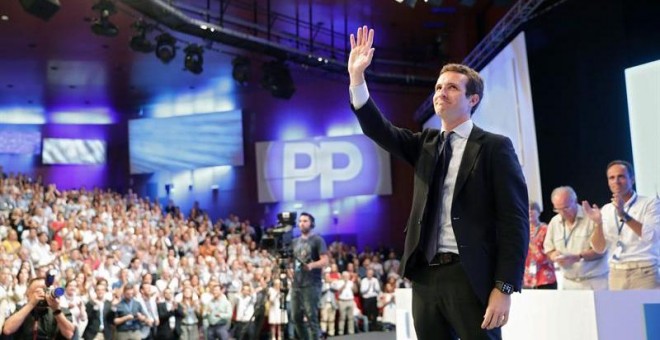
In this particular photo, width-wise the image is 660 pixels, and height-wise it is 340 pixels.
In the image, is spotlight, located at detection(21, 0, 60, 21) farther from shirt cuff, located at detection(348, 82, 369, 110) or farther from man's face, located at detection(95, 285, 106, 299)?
shirt cuff, located at detection(348, 82, 369, 110)

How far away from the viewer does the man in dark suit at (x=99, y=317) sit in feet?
24.8

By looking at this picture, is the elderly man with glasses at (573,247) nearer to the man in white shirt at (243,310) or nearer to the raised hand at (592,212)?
the raised hand at (592,212)

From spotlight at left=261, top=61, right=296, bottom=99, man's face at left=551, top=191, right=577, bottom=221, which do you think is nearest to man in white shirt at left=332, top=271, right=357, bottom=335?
spotlight at left=261, top=61, right=296, bottom=99

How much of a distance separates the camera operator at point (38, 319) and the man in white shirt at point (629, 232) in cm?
401

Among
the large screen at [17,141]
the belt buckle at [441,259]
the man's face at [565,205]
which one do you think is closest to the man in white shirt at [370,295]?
the man's face at [565,205]

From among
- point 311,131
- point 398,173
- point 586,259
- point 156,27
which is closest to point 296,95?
point 311,131

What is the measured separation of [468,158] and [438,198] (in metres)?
0.14

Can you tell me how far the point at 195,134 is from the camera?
53.2 feet

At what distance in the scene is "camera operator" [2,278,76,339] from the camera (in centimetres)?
502

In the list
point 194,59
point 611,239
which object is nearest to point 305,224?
point 611,239

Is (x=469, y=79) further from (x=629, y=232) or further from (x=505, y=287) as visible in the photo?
(x=629, y=232)

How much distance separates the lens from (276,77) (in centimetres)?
1162

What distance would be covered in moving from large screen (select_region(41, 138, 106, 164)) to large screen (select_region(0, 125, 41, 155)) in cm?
29

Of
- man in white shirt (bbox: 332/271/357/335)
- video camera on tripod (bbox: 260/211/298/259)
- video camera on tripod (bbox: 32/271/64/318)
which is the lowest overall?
man in white shirt (bbox: 332/271/357/335)
